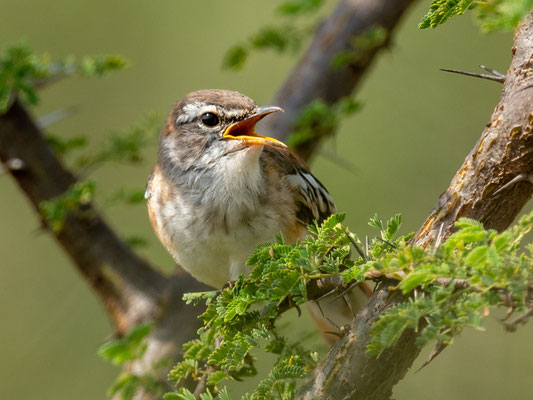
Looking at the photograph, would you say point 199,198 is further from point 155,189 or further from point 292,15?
point 292,15

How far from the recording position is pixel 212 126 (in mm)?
5102

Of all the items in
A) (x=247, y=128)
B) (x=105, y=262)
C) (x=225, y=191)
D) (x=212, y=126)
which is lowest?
(x=105, y=262)

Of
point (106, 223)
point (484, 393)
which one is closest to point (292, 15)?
point (106, 223)

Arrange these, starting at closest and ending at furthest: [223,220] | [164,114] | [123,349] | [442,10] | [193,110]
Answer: [442,10]
[123,349]
[223,220]
[193,110]
[164,114]

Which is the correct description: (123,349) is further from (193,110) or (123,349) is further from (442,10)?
(193,110)

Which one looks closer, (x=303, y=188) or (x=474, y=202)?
(x=474, y=202)

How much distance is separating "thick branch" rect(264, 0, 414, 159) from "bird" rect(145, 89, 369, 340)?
1.52 metres

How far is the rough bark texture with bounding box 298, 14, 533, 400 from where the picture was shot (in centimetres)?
288

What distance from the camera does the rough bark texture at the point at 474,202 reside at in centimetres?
288

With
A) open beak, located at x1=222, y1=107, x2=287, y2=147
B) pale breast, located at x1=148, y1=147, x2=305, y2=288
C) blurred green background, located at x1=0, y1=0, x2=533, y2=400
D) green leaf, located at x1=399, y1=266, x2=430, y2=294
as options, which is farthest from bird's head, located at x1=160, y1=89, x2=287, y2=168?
blurred green background, located at x1=0, y1=0, x2=533, y2=400

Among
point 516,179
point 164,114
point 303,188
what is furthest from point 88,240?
point 164,114

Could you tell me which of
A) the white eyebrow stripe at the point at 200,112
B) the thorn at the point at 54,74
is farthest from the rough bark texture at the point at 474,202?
the thorn at the point at 54,74

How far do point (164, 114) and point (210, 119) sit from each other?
4.68 meters

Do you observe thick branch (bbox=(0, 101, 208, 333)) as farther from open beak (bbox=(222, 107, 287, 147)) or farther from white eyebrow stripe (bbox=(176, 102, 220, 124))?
open beak (bbox=(222, 107, 287, 147))
